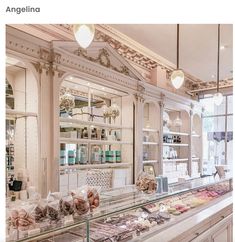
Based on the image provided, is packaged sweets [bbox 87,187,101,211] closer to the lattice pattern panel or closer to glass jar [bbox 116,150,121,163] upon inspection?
the lattice pattern panel

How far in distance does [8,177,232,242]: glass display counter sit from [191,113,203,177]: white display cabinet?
4165 millimetres

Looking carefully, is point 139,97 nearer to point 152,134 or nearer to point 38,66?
point 152,134

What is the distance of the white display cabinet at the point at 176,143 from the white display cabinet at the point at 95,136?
4.23 feet

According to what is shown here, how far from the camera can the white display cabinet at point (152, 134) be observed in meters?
4.73

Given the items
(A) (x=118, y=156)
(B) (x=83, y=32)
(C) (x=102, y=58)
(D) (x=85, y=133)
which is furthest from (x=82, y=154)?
(B) (x=83, y=32)

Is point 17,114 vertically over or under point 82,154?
over

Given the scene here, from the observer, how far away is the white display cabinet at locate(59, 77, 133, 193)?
132 inches

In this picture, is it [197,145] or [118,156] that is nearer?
[118,156]

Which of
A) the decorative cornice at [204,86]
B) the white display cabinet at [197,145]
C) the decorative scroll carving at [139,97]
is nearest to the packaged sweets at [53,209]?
the decorative scroll carving at [139,97]

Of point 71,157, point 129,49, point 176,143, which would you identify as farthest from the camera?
A: point 176,143

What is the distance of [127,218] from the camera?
1.62 meters

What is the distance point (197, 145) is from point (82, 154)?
12.3ft

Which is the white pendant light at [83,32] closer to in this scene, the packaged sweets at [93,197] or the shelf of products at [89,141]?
the packaged sweets at [93,197]
